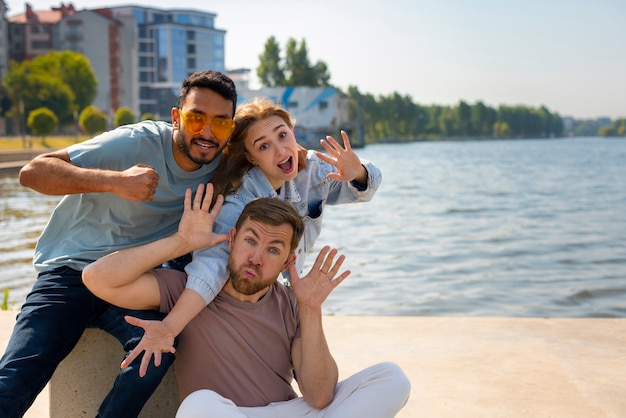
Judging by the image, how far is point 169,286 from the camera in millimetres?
2529

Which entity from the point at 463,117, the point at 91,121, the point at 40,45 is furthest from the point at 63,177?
the point at 463,117

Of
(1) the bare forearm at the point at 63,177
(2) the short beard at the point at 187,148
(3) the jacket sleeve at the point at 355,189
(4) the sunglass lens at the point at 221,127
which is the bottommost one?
(3) the jacket sleeve at the point at 355,189

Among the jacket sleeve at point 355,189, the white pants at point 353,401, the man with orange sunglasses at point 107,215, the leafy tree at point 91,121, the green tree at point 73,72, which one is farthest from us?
the green tree at point 73,72

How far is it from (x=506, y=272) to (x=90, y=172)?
320 inches

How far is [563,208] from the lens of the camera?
811 inches

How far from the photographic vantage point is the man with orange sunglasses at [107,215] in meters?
2.43

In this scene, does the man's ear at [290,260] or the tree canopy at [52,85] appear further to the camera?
the tree canopy at [52,85]

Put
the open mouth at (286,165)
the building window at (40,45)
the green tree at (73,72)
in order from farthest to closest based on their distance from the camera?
the building window at (40,45) < the green tree at (73,72) < the open mouth at (286,165)

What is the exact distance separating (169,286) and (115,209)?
0.41m

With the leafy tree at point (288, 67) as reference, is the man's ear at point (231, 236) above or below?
below

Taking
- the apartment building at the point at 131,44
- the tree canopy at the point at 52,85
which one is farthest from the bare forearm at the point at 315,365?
the apartment building at the point at 131,44

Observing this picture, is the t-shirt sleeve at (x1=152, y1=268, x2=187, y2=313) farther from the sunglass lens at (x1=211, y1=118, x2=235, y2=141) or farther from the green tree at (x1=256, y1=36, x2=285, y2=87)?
the green tree at (x1=256, y1=36, x2=285, y2=87)

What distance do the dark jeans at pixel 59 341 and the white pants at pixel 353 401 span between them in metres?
0.15

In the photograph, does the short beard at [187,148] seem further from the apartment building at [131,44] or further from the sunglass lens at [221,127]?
the apartment building at [131,44]
